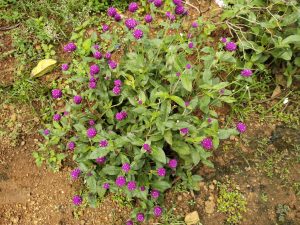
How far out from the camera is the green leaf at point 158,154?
2.50 metres

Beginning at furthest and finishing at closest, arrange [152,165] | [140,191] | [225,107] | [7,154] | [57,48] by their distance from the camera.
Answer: [57,48] < [225,107] < [7,154] < [152,165] < [140,191]

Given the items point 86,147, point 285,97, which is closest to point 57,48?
point 86,147

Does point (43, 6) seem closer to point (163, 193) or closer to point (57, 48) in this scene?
point (57, 48)

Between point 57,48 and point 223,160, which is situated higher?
point 57,48

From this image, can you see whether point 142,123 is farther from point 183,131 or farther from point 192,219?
point 192,219

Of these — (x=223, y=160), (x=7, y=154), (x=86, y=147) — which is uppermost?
(x=86, y=147)

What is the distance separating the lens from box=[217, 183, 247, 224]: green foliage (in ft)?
9.93

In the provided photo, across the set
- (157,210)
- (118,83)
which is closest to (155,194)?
(157,210)

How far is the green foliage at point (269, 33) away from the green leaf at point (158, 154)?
1.29 metres

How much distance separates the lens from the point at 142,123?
2787mm

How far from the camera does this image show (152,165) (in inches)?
117

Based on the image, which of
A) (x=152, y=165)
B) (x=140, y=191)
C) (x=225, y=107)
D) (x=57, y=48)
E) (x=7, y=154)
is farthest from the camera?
(x=57, y=48)

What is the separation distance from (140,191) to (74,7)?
226 centimetres

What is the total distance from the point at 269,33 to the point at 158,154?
1838 mm
